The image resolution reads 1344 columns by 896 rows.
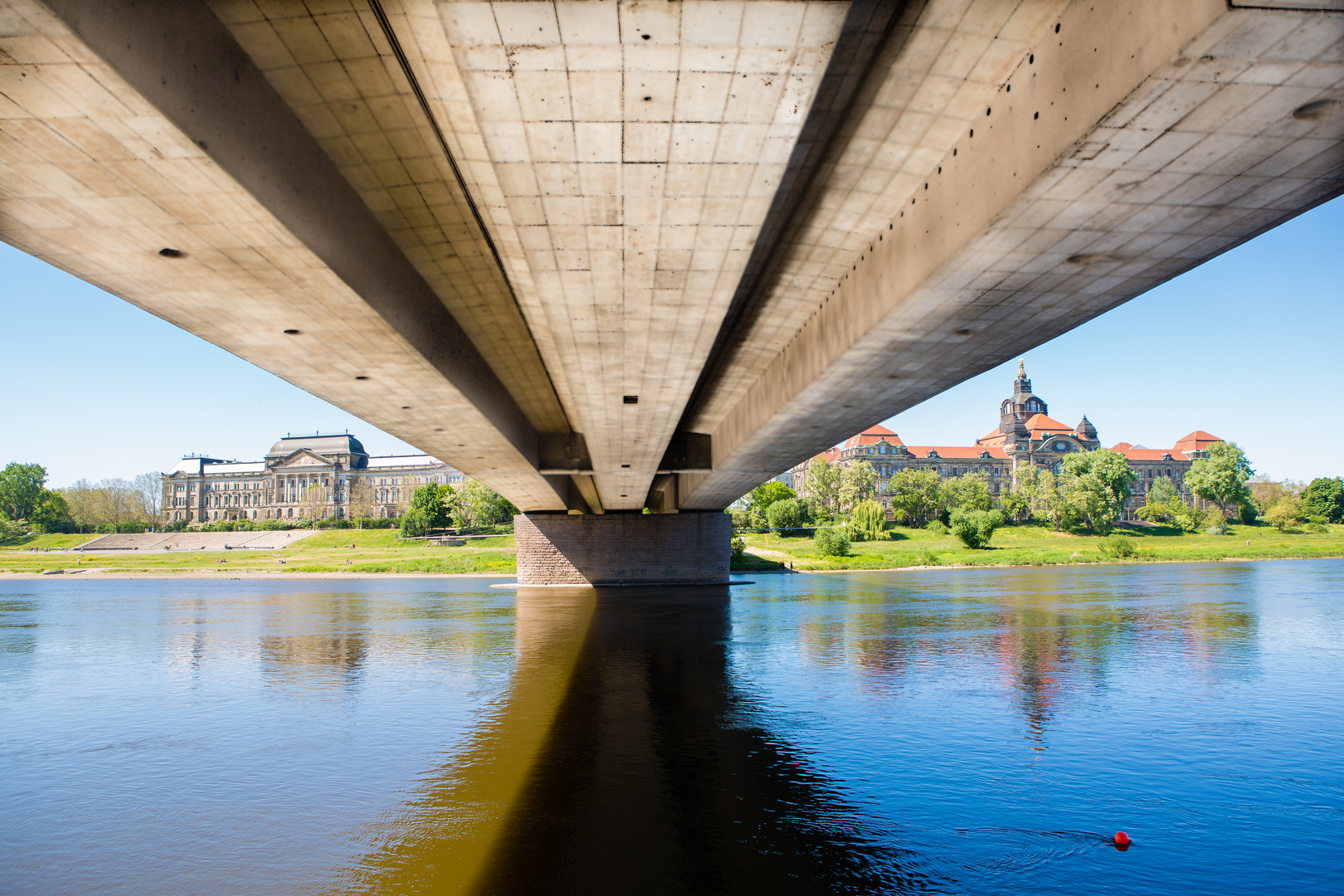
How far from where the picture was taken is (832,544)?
7338cm

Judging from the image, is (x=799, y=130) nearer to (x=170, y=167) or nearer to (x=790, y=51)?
(x=790, y=51)

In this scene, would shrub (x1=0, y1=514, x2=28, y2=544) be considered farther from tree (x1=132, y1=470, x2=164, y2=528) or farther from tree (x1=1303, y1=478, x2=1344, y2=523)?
tree (x1=1303, y1=478, x2=1344, y2=523)

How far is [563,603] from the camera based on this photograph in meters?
39.4

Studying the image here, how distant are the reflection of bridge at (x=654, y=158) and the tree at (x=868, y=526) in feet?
265

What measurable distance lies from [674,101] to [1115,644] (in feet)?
77.2

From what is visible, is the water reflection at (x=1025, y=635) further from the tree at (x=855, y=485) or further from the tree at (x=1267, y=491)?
the tree at (x=1267, y=491)

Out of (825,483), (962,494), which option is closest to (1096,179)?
(825,483)

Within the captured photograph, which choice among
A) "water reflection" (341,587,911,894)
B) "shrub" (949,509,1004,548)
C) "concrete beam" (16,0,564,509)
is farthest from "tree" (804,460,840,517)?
"concrete beam" (16,0,564,509)

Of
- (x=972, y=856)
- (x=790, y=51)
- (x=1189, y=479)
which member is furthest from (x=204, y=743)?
(x=1189, y=479)

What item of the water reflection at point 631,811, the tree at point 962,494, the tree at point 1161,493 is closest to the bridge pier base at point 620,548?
the water reflection at point 631,811

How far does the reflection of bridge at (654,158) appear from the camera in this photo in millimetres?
5418

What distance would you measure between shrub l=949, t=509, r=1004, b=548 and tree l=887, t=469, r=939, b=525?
37.7 m

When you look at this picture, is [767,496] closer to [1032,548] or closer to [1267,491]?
[1032,548]

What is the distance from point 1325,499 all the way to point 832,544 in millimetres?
97427
